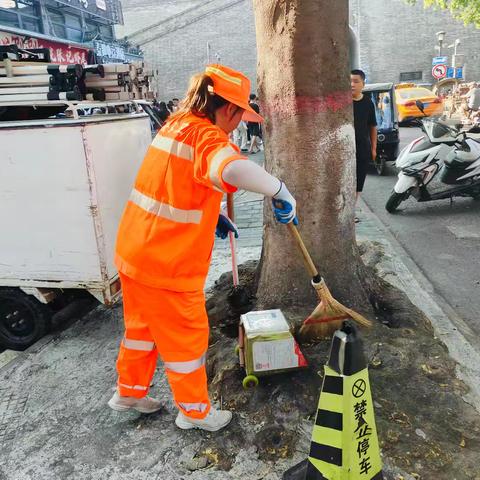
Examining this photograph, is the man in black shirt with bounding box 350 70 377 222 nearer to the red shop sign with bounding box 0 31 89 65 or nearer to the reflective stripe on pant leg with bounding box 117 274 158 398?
the reflective stripe on pant leg with bounding box 117 274 158 398

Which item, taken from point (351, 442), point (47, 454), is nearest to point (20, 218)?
point (47, 454)

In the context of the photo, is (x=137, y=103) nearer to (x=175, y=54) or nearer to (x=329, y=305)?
(x=329, y=305)

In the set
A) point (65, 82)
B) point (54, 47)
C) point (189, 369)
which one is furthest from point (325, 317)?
point (54, 47)

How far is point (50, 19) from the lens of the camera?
61.5 feet

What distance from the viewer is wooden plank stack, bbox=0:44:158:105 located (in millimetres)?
3367

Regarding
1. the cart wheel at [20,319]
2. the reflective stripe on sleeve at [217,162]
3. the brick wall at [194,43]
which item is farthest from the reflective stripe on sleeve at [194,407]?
the brick wall at [194,43]

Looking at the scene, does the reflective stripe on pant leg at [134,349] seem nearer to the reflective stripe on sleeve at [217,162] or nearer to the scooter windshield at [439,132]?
the reflective stripe on sleeve at [217,162]

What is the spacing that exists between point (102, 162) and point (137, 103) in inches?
34.2

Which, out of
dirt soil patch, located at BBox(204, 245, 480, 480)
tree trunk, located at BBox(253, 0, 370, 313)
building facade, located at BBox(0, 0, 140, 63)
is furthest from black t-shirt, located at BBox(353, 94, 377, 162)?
building facade, located at BBox(0, 0, 140, 63)

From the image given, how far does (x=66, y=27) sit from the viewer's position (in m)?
20.4

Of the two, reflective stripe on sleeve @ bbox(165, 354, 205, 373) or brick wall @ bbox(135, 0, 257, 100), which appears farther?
brick wall @ bbox(135, 0, 257, 100)

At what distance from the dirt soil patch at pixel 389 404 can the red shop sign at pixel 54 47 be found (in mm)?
13820

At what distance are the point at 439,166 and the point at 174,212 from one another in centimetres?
609

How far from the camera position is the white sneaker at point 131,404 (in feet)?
9.12
